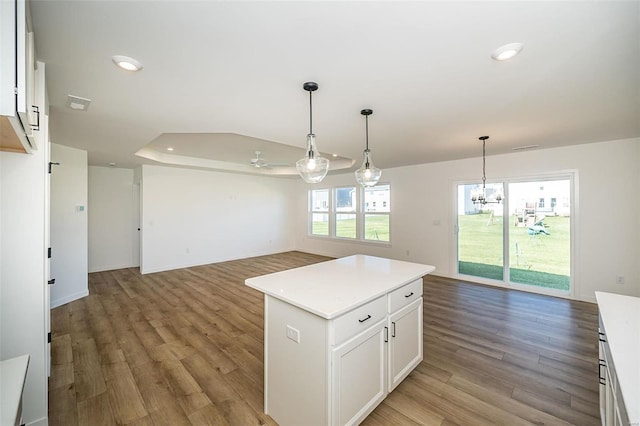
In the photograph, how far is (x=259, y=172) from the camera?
7.14m

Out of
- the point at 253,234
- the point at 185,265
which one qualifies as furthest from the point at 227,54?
the point at 253,234

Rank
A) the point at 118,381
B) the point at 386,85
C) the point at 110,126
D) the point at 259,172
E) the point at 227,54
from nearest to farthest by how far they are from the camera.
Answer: the point at 227,54 → the point at 386,85 → the point at 118,381 → the point at 110,126 → the point at 259,172

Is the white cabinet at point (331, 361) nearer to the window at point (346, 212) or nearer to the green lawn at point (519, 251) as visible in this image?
the green lawn at point (519, 251)

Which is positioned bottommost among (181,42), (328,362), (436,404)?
(436,404)

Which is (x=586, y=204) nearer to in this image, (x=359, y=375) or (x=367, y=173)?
(x=367, y=173)

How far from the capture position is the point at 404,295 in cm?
212

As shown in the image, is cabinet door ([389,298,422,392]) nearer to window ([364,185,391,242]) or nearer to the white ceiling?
the white ceiling

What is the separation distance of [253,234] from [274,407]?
239 inches

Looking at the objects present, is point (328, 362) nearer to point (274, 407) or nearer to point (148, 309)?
point (274, 407)

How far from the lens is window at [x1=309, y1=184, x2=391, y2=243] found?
21.8 feet

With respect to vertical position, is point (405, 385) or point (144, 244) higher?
point (144, 244)

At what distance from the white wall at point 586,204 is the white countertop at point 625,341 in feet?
10.5

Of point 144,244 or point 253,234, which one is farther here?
point 253,234

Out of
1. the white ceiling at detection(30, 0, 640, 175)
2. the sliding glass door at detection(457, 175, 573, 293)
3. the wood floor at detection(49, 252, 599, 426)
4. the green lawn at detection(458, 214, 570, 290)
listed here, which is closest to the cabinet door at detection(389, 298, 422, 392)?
the wood floor at detection(49, 252, 599, 426)
